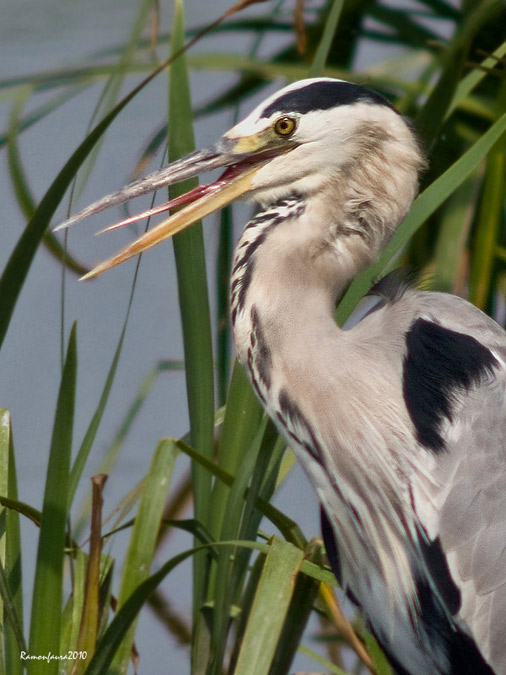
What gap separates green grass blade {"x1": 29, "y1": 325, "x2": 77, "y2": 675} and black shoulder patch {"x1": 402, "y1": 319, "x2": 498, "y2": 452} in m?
0.39

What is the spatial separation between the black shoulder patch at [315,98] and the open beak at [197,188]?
4 cm

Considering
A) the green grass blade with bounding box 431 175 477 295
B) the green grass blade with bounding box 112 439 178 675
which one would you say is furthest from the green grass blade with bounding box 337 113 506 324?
the green grass blade with bounding box 431 175 477 295

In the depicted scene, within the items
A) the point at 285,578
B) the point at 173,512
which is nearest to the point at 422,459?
the point at 285,578

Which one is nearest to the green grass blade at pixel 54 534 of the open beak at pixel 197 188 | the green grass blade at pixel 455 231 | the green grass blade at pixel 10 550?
the green grass blade at pixel 10 550

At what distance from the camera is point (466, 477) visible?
1.16 metres

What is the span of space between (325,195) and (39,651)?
0.60 metres

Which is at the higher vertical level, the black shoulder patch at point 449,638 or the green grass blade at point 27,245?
the green grass blade at point 27,245

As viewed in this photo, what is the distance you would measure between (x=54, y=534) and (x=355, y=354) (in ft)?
1.29

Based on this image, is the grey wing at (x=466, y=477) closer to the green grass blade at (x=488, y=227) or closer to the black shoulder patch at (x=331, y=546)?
the black shoulder patch at (x=331, y=546)

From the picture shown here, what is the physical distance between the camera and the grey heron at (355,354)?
1148mm

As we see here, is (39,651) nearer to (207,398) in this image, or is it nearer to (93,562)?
(93,562)

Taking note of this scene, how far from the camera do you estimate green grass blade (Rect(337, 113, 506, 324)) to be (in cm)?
115

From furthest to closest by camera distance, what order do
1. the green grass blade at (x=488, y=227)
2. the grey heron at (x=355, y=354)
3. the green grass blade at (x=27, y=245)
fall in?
the green grass blade at (x=488, y=227) → the grey heron at (x=355, y=354) → the green grass blade at (x=27, y=245)

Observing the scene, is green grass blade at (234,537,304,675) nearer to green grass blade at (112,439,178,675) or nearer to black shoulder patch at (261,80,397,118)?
green grass blade at (112,439,178,675)
